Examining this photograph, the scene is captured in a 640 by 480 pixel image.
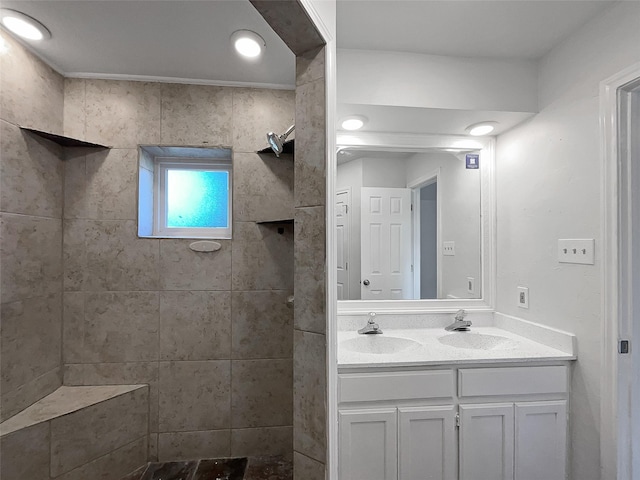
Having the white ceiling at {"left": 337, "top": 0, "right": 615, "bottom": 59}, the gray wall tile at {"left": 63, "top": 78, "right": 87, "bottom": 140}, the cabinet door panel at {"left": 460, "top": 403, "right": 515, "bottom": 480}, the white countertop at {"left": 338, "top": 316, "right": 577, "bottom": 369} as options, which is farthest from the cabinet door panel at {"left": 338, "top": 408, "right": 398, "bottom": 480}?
the gray wall tile at {"left": 63, "top": 78, "right": 87, "bottom": 140}

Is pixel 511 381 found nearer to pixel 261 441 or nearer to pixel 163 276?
pixel 261 441

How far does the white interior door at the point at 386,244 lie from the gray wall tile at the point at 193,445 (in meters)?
1.22

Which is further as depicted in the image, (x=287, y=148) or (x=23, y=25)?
(x=287, y=148)

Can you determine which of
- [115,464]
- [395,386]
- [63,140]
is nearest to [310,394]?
[395,386]

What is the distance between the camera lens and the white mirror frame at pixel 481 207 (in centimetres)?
187

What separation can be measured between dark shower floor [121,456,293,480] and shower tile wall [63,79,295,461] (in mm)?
52

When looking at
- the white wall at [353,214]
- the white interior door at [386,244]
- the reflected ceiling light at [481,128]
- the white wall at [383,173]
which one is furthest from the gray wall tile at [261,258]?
the reflected ceiling light at [481,128]

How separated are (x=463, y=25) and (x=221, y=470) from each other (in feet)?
8.79

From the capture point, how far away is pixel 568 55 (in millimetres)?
1476

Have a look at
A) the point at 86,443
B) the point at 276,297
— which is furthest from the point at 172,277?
the point at 86,443

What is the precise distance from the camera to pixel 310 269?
0.99m

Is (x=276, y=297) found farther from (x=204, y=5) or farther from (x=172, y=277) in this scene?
(x=204, y=5)

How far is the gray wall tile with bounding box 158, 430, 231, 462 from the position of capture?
67.9 inches

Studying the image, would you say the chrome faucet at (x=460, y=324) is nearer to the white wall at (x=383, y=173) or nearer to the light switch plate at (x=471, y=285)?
the light switch plate at (x=471, y=285)
